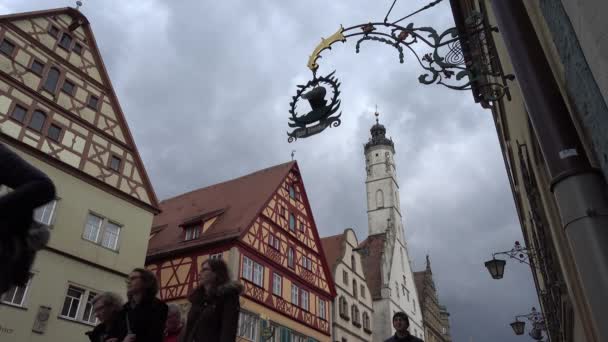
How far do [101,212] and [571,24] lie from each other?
16238 mm

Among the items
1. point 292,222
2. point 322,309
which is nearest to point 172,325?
point 292,222

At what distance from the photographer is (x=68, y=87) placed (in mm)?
16859

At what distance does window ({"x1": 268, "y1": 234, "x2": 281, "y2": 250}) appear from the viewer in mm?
22747

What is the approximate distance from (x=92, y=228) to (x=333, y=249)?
17.6 metres

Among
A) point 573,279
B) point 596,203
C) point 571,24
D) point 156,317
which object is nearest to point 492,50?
point 573,279

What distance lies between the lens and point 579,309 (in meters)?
4.42

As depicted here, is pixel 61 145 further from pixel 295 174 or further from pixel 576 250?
pixel 576 250

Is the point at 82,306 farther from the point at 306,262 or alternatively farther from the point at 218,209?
the point at 306,262

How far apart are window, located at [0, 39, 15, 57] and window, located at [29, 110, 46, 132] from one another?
1.97 m

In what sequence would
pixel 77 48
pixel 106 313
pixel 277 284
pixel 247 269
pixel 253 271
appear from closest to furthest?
pixel 106 313, pixel 77 48, pixel 247 269, pixel 253 271, pixel 277 284

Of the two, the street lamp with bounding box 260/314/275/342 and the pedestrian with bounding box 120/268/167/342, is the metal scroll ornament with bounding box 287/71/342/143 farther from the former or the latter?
the street lamp with bounding box 260/314/275/342

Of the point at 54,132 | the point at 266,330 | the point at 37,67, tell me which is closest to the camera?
the point at 54,132

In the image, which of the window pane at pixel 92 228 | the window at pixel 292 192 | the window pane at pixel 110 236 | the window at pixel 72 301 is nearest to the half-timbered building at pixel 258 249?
the window at pixel 292 192

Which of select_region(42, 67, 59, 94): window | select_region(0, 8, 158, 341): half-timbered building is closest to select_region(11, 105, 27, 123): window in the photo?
select_region(0, 8, 158, 341): half-timbered building
